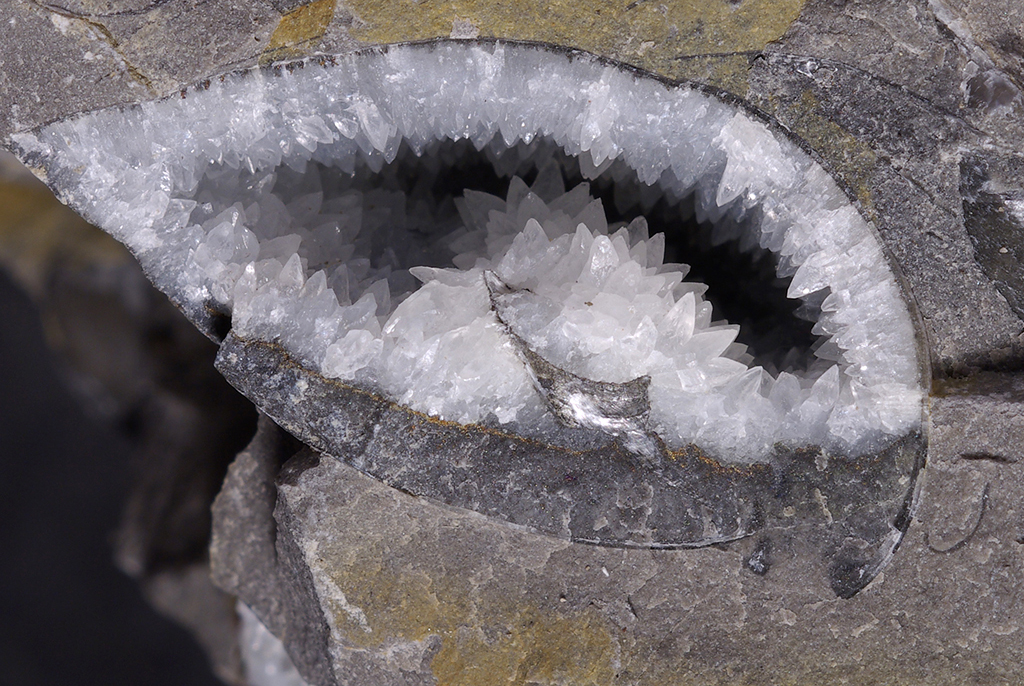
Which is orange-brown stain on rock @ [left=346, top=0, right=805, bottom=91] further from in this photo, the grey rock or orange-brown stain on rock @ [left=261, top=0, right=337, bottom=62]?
the grey rock

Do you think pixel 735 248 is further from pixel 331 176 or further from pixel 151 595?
pixel 151 595

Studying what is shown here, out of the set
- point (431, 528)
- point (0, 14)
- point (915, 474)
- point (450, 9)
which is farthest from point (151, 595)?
point (915, 474)

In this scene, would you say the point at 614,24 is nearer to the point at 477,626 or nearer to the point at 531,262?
the point at 531,262

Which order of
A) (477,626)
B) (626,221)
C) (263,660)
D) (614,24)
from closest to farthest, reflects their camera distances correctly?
(614,24), (477,626), (626,221), (263,660)

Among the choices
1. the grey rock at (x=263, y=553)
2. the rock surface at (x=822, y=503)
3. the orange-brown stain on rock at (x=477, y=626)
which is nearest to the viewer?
the rock surface at (x=822, y=503)

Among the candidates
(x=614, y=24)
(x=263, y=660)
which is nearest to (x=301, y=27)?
(x=614, y=24)

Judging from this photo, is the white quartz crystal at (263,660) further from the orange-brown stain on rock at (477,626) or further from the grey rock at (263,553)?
the orange-brown stain on rock at (477,626)

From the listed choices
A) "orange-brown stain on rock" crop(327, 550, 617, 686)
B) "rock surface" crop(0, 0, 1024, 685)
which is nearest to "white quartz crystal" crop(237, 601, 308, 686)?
"rock surface" crop(0, 0, 1024, 685)

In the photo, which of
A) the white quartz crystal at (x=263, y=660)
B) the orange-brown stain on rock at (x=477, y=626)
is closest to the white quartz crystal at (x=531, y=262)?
the orange-brown stain on rock at (x=477, y=626)

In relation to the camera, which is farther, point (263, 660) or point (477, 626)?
point (263, 660)
